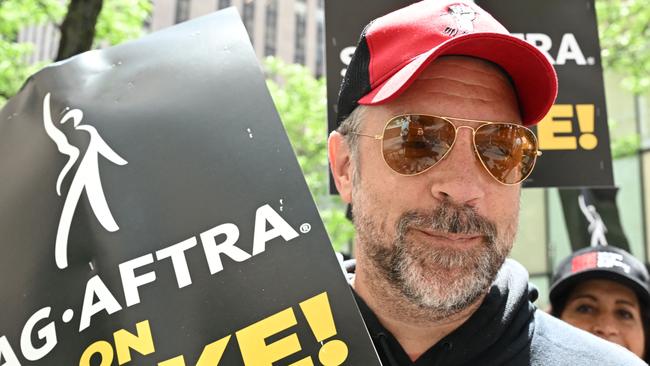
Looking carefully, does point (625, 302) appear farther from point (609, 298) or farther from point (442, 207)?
point (442, 207)

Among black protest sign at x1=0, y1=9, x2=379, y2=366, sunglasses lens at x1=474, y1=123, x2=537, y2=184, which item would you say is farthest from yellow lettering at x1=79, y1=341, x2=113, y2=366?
sunglasses lens at x1=474, y1=123, x2=537, y2=184

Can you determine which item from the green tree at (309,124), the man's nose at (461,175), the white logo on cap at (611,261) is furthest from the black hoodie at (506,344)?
the green tree at (309,124)

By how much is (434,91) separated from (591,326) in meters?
2.16

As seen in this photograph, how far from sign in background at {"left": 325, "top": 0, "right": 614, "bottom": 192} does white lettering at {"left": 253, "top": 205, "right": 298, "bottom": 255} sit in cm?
165

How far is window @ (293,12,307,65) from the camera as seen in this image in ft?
143

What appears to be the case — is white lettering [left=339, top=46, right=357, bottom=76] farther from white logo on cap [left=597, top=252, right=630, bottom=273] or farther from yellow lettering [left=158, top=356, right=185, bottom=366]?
yellow lettering [left=158, top=356, right=185, bottom=366]

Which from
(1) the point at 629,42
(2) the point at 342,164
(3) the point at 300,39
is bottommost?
(3) the point at 300,39

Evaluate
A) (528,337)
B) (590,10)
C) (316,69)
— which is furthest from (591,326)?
(316,69)

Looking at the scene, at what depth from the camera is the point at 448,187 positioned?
5.57 ft

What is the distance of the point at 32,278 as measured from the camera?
5.03ft

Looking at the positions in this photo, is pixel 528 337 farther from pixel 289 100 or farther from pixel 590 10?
pixel 289 100

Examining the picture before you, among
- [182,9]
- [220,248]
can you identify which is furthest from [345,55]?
[182,9]

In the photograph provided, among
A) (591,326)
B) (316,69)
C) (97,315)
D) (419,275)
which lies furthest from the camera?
(316,69)

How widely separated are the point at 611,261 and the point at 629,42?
27.3 feet
